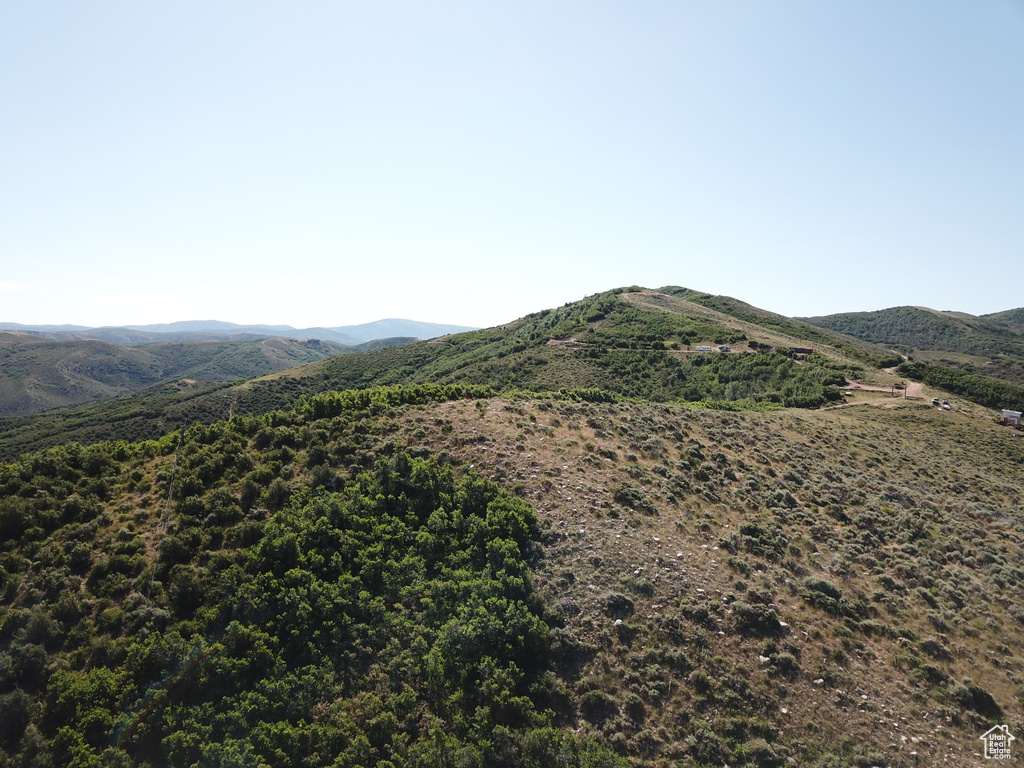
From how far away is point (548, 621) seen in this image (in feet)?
42.6

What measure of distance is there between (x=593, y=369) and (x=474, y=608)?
171ft

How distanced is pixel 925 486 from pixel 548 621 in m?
25.7

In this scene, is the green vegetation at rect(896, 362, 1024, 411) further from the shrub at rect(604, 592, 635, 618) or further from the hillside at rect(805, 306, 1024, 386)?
the hillside at rect(805, 306, 1024, 386)

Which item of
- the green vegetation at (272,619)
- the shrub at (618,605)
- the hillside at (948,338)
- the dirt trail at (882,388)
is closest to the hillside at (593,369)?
the dirt trail at (882,388)

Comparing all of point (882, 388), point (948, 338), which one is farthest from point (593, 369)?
point (948, 338)

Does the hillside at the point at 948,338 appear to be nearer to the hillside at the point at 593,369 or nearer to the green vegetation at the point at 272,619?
the hillside at the point at 593,369

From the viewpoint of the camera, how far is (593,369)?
62812mm

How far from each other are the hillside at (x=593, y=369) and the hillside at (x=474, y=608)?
60.3 ft

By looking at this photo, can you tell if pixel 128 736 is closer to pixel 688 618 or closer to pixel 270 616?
pixel 270 616

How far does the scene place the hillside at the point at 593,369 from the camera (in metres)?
56.2

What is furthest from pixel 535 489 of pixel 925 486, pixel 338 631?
pixel 925 486

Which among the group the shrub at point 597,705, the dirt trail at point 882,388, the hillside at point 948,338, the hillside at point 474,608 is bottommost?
the shrub at point 597,705

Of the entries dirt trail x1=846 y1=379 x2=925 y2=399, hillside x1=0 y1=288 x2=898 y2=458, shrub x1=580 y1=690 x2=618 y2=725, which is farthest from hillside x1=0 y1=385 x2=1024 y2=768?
dirt trail x1=846 y1=379 x2=925 y2=399

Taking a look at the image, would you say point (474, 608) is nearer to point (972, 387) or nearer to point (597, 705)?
Result: point (597, 705)
